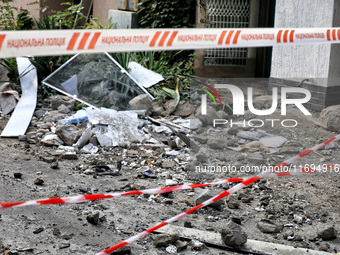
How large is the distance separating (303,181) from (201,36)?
2.29 m

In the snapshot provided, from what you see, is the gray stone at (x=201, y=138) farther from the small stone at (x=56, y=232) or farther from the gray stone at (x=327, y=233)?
the small stone at (x=56, y=232)

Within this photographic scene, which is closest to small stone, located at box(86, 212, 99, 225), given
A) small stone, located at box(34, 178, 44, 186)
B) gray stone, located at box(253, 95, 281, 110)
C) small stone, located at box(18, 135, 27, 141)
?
small stone, located at box(34, 178, 44, 186)

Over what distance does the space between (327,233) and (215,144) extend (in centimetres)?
168

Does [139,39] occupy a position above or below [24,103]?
above

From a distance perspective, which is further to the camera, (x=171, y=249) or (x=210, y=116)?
(x=210, y=116)

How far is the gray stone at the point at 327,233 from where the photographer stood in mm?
3582

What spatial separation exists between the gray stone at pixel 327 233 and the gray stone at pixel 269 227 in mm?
310

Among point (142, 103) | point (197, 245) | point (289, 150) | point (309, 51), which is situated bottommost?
point (197, 245)

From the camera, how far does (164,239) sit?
11.2 feet

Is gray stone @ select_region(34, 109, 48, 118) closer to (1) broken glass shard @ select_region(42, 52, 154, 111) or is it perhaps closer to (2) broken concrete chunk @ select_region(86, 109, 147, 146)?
(1) broken glass shard @ select_region(42, 52, 154, 111)

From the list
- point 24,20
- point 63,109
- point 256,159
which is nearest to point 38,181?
point 256,159

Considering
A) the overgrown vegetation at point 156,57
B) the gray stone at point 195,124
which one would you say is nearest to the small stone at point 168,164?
the gray stone at point 195,124

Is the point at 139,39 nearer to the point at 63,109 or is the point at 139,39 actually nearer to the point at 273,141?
the point at 273,141

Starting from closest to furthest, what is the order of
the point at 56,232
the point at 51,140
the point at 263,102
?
the point at 56,232
the point at 263,102
the point at 51,140
